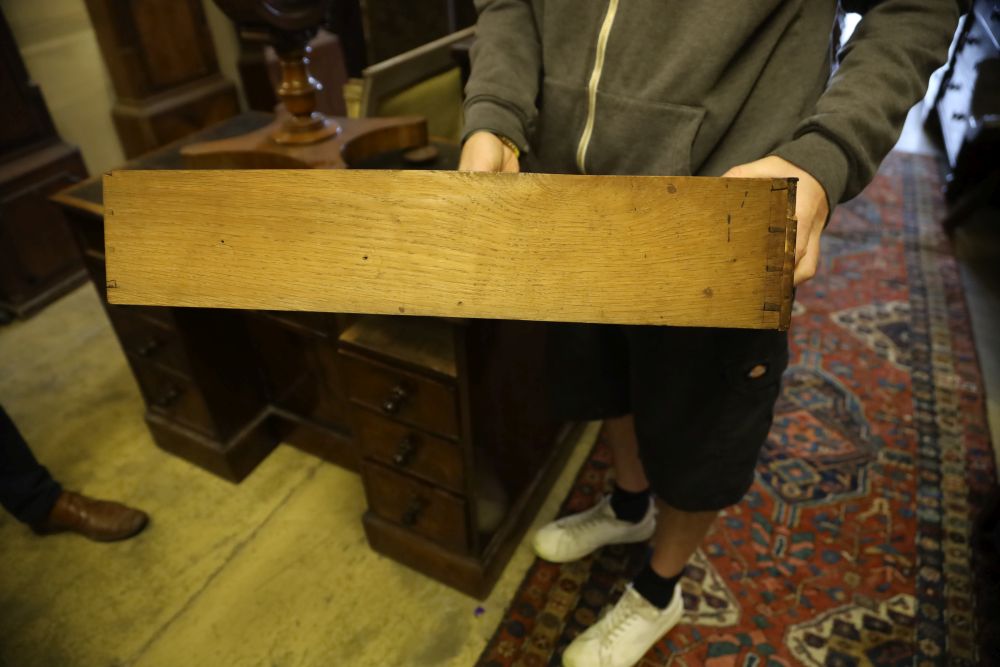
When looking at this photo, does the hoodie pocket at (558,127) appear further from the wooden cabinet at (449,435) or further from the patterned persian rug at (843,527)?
the patterned persian rug at (843,527)

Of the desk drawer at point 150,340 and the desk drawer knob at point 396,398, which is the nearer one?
the desk drawer knob at point 396,398

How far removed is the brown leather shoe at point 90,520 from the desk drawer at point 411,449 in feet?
2.26

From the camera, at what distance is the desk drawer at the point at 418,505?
3.95 feet

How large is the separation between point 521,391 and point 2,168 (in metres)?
1.98

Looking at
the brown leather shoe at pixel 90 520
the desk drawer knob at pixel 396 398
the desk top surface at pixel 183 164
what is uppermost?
the desk top surface at pixel 183 164

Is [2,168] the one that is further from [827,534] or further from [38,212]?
[827,534]

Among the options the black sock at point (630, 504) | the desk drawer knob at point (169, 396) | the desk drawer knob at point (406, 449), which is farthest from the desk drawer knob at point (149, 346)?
the black sock at point (630, 504)

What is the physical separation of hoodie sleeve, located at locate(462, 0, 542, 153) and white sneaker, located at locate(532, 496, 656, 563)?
0.87 metres

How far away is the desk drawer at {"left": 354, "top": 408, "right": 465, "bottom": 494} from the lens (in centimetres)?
112

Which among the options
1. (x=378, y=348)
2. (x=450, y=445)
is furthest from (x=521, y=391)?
(x=378, y=348)

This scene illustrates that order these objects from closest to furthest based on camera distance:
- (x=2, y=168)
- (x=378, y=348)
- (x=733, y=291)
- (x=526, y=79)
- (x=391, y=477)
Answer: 1. (x=733, y=291)
2. (x=526, y=79)
3. (x=378, y=348)
4. (x=391, y=477)
5. (x=2, y=168)

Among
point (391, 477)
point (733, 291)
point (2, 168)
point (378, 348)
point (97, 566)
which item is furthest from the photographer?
point (2, 168)

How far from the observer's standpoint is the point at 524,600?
130 centimetres

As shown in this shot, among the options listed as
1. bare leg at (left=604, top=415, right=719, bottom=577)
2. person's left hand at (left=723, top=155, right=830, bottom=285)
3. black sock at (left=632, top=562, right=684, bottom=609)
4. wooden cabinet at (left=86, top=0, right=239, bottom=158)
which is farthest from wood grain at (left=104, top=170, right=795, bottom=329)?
wooden cabinet at (left=86, top=0, right=239, bottom=158)
